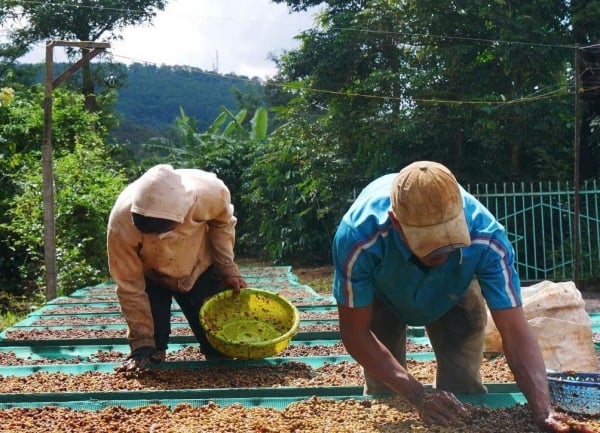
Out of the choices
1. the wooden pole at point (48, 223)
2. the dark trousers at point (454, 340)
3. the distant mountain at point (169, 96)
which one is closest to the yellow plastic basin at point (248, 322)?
the dark trousers at point (454, 340)

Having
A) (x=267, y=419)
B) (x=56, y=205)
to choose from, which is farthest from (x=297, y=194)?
(x=267, y=419)

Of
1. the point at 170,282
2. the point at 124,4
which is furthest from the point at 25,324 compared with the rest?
the point at 124,4

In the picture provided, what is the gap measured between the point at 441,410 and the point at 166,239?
1.92 m

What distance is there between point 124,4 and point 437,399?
62.9ft

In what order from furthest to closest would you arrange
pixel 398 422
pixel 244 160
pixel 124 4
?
pixel 124 4 < pixel 244 160 < pixel 398 422

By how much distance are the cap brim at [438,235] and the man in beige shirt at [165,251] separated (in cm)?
157

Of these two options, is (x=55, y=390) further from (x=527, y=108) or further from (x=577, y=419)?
(x=527, y=108)

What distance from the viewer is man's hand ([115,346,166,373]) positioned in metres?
4.02

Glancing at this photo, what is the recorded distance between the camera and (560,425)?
8.42 feet

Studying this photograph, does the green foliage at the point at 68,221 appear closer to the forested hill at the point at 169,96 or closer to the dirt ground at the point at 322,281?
the dirt ground at the point at 322,281

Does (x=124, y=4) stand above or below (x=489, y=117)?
above

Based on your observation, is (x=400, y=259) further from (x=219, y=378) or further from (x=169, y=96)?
(x=169, y=96)

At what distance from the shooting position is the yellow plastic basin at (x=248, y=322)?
421 cm

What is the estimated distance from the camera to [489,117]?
37.5 ft
